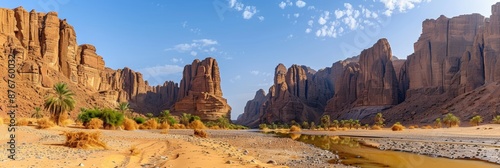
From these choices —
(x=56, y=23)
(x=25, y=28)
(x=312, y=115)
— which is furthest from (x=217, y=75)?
(x=25, y=28)

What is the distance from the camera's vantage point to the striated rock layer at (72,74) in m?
83.6

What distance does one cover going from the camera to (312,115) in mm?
176750

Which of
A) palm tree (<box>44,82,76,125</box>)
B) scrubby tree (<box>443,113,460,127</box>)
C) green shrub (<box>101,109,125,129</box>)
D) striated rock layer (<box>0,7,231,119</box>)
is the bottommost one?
scrubby tree (<box>443,113,460,127</box>)

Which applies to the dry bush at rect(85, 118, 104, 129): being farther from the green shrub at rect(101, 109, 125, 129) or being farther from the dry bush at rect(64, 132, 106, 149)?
the dry bush at rect(64, 132, 106, 149)

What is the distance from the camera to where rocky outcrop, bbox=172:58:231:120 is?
494 ft

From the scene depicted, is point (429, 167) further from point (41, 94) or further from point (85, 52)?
point (85, 52)

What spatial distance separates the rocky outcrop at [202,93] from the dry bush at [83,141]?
129 meters

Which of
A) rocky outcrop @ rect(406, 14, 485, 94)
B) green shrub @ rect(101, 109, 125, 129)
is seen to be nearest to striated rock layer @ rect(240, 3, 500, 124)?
rocky outcrop @ rect(406, 14, 485, 94)

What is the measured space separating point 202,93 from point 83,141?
13883 cm

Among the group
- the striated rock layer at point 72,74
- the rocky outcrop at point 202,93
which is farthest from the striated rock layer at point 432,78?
the striated rock layer at point 72,74

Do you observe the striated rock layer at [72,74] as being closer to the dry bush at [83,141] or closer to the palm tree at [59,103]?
the palm tree at [59,103]

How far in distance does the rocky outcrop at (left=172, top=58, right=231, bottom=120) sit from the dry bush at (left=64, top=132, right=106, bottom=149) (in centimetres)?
12853

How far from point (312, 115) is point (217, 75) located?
5426cm

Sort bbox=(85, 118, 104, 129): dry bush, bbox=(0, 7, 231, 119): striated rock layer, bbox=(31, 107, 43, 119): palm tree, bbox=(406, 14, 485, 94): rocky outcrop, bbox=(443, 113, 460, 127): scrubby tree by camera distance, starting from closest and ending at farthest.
→ bbox=(85, 118, 104, 129): dry bush → bbox=(31, 107, 43, 119): palm tree → bbox=(443, 113, 460, 127): scrubby tree → bbox=(0, 7, 231, 119): striated rock layer → bbox=(406, 14, 485, 94): rocky outcrop
